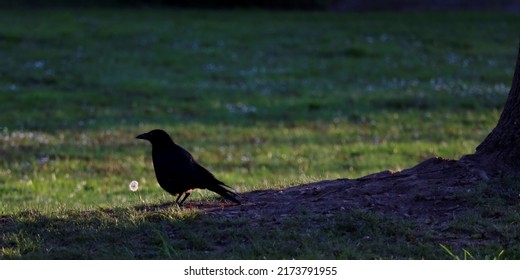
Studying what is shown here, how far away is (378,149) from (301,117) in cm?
345

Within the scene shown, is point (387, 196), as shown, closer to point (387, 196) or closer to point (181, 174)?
point (387, 196)

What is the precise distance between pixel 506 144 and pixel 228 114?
10.5 meters

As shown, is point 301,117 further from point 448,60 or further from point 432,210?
point 432,210

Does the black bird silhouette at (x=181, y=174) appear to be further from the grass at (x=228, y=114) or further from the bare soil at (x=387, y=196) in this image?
the grass at (x=228, y=114)

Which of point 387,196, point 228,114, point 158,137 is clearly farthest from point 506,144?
point 228,114

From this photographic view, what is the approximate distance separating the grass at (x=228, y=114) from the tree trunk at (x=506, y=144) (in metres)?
0.82

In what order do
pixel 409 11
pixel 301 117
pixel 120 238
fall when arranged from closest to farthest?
pixel 120 238
pixel 301 117
pixel 409 11

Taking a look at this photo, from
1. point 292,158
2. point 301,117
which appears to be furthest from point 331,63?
point 292,158

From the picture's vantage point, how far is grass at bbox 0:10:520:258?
6242 millimetres

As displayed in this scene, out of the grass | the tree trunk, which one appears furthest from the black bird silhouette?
the tree trunk

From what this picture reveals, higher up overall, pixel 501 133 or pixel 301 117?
pixel 501 133

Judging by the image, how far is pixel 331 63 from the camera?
2400 centimetres

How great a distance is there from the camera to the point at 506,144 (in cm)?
746

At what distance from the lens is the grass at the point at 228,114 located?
246 inches
